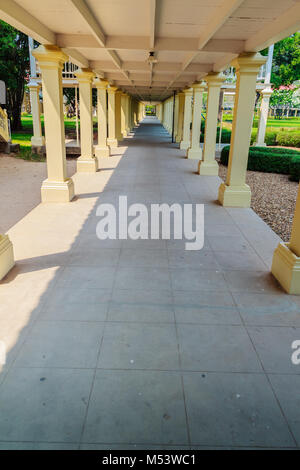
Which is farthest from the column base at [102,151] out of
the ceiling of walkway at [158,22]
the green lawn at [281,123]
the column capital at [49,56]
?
the green lawn at [281,123]

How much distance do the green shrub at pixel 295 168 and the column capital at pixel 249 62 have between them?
6565 mm

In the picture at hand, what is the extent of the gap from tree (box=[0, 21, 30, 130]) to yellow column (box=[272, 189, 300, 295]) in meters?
22.2

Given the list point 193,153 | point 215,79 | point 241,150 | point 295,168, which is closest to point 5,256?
point 241,150

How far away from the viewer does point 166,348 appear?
12.1 ft

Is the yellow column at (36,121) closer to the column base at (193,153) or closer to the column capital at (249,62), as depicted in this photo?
the column base at (193,153)

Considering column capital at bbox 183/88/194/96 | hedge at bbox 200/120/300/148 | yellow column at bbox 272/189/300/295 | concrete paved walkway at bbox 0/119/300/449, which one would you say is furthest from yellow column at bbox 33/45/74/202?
hedge at bbox 200/120/300/148

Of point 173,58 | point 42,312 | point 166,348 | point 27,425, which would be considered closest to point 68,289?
point 42,312

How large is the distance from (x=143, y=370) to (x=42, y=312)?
1.56 m

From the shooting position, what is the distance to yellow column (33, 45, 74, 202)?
8.06 meters

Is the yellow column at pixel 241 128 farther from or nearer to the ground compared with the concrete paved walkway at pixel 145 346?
farther from the ground

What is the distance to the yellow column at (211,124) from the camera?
465 inches

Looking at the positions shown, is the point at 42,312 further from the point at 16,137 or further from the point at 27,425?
the point at 16,137

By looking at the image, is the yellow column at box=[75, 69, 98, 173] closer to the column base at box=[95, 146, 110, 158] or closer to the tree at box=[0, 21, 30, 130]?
the column base at box=[95, 146, 110, 158]

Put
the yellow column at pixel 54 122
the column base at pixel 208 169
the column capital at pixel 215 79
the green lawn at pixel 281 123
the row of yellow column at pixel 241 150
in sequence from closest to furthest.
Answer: the row of yellow column at pixel 241 150
the yellow column at pixel 54 122
the column capital at pixel 215 79
the column base at pixel 208 169
the green lawn at pixel 281 123
